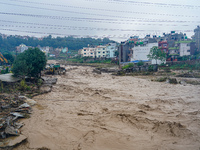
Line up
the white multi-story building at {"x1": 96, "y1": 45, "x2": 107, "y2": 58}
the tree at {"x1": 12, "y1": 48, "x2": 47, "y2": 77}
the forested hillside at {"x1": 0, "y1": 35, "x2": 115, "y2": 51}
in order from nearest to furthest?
the tree at {"x1": 12, "y1": 48, "x2": 47, "y2": 77}, the forested hillside at {"x1": 0, "y1": 35, "x2": 115, "y2": 51}, the white multi-story building at {"x1": 96, "y1": 45, "x2": 107, "y2": 58}

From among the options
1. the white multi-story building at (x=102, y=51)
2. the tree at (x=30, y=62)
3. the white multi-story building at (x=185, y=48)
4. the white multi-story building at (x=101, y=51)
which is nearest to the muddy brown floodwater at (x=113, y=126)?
the tree at (x=30, y=62)

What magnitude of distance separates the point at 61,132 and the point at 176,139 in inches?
193

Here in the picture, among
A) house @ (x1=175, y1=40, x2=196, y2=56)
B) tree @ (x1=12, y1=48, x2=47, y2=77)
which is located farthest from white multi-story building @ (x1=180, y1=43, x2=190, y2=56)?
tree @ (x1=12, y1=48, x2=47, y2=77)

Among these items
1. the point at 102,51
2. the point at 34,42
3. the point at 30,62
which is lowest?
the point at 30,62

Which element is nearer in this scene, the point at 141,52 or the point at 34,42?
the point at 141,52

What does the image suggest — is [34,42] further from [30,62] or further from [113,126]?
[113,126]

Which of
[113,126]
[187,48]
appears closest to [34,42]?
[187,48]

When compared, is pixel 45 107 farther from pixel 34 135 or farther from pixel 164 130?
pixel 164 130

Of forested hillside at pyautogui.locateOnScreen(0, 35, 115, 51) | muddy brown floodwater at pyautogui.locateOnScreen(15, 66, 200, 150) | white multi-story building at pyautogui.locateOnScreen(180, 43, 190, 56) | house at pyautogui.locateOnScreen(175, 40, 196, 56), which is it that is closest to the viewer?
muddy brown floodwater at pyautogui.locateOnScreen(15, 66, 200, 150)

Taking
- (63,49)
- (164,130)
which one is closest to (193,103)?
(164,130)

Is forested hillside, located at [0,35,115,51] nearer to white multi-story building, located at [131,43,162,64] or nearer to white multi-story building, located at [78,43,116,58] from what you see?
white multi-story building, located at [78,43,116,58]

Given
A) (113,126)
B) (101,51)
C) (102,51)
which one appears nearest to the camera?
(113,126)

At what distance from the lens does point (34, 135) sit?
6688 millimetres

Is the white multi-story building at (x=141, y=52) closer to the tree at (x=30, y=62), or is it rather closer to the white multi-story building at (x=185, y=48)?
the white multi-story building at (x=185, y=48)
